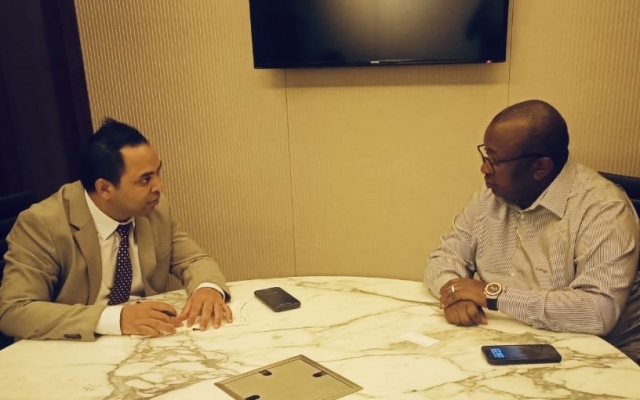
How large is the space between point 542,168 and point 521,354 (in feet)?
2.18

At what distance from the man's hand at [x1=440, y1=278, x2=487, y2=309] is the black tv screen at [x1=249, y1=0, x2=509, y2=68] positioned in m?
1.24

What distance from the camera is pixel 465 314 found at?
152cm

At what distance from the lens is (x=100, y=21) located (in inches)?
110

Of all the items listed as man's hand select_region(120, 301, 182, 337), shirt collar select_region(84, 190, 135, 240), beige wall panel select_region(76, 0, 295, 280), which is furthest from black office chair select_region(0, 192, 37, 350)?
beige wall panel select_region(76, 0, 295, 280)

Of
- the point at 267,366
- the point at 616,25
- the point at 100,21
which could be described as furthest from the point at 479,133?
the point at 100,21

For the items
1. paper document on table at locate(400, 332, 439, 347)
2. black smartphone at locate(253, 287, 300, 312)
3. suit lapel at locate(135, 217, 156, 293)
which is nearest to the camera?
paper document on table at locate(400, 332, 439, 347)

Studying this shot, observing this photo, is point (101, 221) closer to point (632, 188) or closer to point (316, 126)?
point (316, 126)

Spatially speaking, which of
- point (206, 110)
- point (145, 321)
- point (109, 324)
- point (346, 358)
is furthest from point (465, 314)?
point (206, 110)

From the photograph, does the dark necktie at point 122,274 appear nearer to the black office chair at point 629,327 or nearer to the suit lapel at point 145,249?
the suit lapel at point 145,249

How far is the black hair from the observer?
1885 mm

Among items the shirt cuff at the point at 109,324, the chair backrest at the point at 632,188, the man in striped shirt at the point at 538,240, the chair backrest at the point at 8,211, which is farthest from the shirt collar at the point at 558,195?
the chair backrest at the point at 8,211

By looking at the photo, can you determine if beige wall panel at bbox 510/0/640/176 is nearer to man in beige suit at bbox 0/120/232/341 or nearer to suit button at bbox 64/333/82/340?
man in beige suit at bbox 0/120/232/341

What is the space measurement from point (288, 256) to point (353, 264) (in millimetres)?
337

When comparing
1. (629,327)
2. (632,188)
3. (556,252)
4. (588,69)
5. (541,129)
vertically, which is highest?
(588,69)
